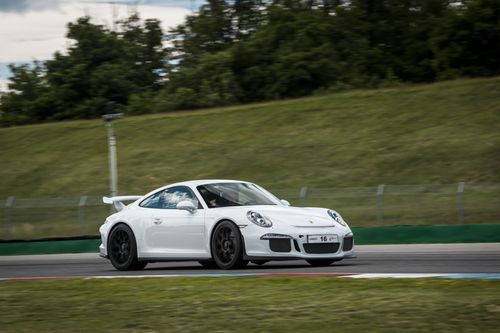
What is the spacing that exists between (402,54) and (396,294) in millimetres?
50429

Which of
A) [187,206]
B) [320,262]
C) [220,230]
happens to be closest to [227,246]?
[220,230]

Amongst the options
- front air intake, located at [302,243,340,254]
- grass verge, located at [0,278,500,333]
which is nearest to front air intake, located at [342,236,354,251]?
front air intake, located at [302,243,340,254]

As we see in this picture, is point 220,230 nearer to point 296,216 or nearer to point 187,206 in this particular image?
point 187,206

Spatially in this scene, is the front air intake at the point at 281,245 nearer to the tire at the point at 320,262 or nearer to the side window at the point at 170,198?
the tire at the point at 320,262

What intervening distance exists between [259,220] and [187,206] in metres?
1.16

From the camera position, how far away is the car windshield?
13.2 metres

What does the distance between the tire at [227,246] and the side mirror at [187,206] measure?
547 mm

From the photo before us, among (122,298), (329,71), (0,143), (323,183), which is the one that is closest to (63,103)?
(0,143)

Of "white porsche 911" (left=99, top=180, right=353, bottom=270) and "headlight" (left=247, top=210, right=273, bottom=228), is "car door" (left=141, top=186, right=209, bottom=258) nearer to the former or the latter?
"white porsche 911" (left=99, top=180, right=353, bottom=270)

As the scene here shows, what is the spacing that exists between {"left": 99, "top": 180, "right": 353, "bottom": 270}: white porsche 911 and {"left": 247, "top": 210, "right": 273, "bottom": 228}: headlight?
1 cm

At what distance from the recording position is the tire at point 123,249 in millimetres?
13914

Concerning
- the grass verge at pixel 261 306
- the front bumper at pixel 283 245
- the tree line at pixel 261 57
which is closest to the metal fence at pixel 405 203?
Answer: the front bumper at pixel 283 245

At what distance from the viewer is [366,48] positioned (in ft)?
190

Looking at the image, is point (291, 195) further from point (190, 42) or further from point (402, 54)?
point (190, 42)
